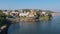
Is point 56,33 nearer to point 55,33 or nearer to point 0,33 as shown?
point 55,33

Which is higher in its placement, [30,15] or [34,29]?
[34,29]

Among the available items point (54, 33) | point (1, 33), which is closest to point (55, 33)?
point (54, 33)

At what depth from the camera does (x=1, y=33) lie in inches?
375

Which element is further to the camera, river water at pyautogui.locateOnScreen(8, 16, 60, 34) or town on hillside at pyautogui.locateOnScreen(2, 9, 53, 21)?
town on hillside at pyautogui.locateOnScreen(2, 9, 53, 21)

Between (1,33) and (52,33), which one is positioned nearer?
(1,33)

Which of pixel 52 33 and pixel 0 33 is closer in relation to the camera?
pixel 0 33

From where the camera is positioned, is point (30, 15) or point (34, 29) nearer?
point (34, 29)

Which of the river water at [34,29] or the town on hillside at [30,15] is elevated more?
the river water at [34,29]

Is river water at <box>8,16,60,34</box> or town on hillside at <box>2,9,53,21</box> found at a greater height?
river water at <box>8,16,60,34</box>

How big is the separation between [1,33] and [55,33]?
3.10 meters

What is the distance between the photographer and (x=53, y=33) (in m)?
11.0

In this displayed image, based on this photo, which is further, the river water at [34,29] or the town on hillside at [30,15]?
the town on hillside at [30,15]

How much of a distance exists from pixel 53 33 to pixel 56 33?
0.54 ft

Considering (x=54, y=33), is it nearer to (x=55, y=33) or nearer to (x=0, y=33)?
(x=55, y=33)
